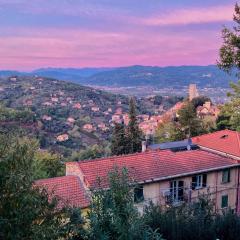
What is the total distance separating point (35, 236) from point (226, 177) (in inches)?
901

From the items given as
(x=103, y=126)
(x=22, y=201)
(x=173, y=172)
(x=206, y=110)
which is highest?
(x=22, y=201)

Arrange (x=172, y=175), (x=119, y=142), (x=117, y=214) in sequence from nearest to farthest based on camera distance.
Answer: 1. (x=117, y=214)
2. (x=172, y=175)
3. (x=119, y=142)

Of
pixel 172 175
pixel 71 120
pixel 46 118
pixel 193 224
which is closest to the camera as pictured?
pixel 193 224

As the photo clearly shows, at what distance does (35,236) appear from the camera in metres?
6.52

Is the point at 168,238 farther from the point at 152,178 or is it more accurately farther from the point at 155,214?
the point at 152,178

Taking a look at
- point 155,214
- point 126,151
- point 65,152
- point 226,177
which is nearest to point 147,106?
point 65,152

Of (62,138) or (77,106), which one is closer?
(62,138)

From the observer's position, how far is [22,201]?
6.58 metres

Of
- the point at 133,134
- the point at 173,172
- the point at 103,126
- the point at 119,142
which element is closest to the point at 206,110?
the point at 133,134

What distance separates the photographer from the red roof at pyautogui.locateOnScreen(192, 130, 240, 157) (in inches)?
1195

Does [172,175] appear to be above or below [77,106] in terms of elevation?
above

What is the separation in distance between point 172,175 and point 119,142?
69.5 feet

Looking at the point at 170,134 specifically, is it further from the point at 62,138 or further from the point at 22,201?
the point at 22,201

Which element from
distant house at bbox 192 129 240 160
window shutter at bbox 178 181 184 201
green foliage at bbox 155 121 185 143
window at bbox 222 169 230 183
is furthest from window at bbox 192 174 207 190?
green foliage at bbox 155 121 185 143
